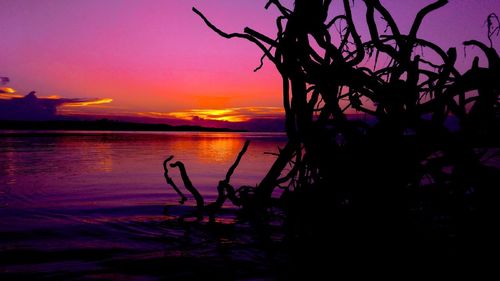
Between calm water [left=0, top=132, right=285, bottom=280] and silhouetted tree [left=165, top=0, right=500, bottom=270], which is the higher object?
silhouetted tree [left=165, top=0, right=500, bottom=270]

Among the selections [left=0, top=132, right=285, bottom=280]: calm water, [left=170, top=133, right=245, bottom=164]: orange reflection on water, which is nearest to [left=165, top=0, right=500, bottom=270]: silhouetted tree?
[left=0, top=132, right=285, bottom=280]: calm water

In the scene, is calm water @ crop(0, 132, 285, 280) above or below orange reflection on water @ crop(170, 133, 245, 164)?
above

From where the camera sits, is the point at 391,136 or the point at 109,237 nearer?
the point at 391,136

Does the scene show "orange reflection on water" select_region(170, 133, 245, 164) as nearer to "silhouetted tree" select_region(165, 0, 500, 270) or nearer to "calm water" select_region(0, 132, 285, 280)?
"calm water" select_region(0, 132, 285, 280)

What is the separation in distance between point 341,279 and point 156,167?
11.0m

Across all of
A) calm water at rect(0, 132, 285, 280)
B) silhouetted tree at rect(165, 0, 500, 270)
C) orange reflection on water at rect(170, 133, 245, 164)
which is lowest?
orange reflection on water at rect(170, 133, 245, 164)

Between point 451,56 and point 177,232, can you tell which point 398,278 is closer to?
point 451,56

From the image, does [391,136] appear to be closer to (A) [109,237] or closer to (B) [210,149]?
(A) [109,237]

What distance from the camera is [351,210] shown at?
4148 mm

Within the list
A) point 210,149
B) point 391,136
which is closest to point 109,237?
point 391,136

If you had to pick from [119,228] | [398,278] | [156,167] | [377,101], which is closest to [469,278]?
[398,278]

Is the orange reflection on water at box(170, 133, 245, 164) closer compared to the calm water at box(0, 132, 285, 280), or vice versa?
the calm water at box(0, 132, 285, 280)

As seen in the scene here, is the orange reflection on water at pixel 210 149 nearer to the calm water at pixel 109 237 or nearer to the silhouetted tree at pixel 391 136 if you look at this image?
the calm water at pixel 109 237

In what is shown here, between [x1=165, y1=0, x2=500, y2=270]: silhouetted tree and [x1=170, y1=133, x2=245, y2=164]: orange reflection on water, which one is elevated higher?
[x1=165, y1=0, x2=500, y2=270]: silhouetted tree
